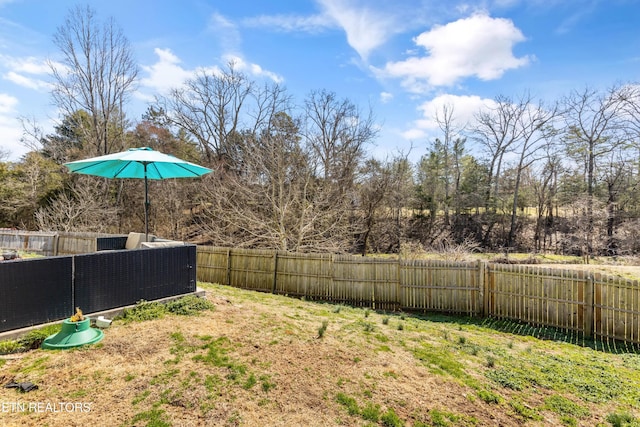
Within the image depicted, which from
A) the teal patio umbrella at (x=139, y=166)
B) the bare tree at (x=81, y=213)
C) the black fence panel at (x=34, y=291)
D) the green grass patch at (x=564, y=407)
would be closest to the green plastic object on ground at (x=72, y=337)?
the black fence panel at (x=34, y=291)

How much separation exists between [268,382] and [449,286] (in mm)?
5616

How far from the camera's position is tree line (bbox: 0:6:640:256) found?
1498cm

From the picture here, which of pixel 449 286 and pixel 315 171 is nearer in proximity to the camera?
pixel 449 286

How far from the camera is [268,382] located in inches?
117

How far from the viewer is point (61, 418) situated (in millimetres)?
2252

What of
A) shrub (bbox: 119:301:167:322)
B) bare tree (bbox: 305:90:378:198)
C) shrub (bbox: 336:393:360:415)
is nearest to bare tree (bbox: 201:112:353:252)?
bare tree (bbox: 305:90:378:198)

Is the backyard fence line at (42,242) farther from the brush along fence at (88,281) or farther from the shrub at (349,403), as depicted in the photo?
the shrub at (349,403)

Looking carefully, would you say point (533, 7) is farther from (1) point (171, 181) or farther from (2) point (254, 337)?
(1) point (171, 181)

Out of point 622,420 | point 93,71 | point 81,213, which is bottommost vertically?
point 622,420

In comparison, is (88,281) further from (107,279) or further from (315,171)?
(315,171)

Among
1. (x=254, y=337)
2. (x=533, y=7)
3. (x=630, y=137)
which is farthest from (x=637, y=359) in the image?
(x=630, y=137)

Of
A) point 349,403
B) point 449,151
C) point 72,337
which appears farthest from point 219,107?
point 349,403

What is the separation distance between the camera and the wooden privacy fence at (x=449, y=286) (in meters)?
5.73

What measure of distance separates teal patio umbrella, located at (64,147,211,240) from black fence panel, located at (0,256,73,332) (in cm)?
184
